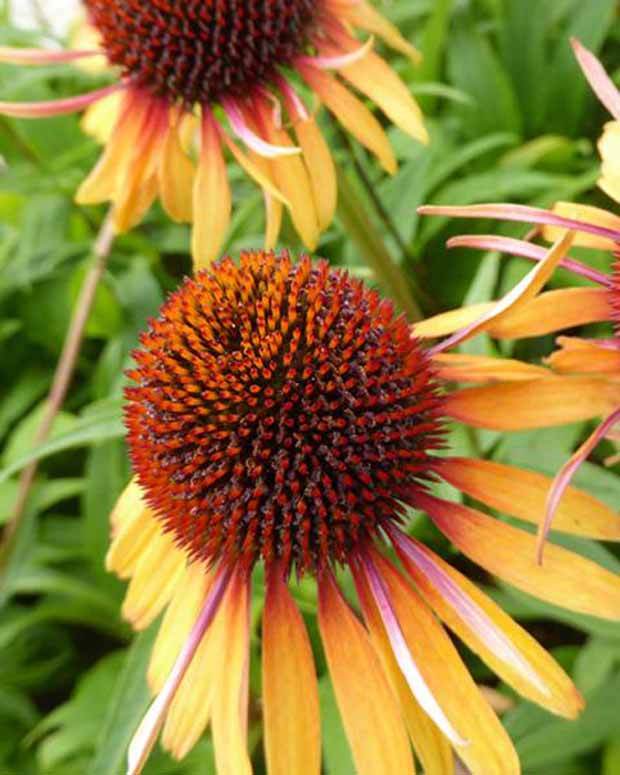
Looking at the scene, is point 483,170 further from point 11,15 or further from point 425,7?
point 11,15

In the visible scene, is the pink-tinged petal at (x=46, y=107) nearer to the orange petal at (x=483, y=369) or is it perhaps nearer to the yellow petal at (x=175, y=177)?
the yellow petal at (x=175, y=177)

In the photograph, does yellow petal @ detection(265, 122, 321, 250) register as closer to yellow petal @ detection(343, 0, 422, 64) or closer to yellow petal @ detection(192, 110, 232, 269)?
yellow petal @ detection(192, 110, 232, 269)

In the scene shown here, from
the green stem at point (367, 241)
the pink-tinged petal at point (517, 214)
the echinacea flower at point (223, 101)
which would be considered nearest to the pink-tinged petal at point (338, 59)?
the echinacea flower at point (223, 101)

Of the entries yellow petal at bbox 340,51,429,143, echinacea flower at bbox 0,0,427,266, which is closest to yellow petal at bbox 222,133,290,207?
echinacea flower at bbox 0,0,427,266

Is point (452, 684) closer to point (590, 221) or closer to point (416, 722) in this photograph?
point (416, 722)

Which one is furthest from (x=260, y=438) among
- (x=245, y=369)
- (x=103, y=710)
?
(x=103, y=710)

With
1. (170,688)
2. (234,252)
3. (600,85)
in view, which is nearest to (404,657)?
(170,688)

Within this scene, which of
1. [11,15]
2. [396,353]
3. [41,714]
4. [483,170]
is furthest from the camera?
[11,15]
